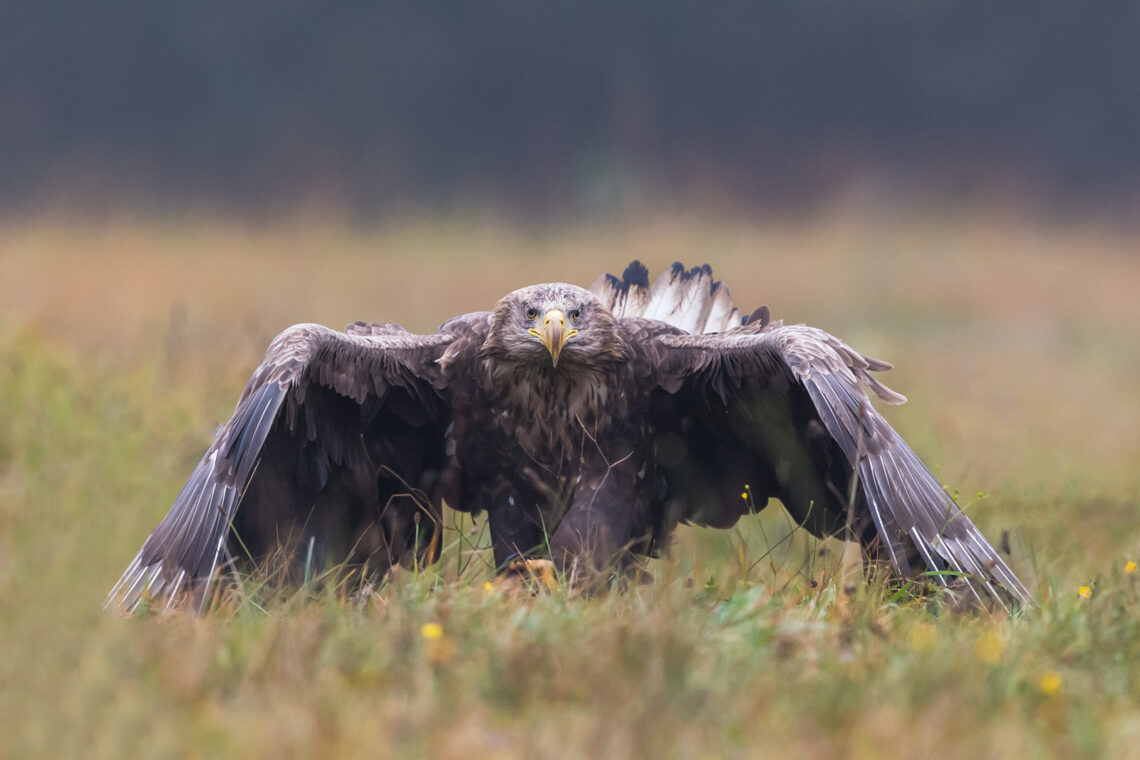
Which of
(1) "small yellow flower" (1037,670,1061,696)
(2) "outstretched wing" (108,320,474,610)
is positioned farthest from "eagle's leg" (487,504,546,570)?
(1) "small yellow flower" (1037,670,1061,696)

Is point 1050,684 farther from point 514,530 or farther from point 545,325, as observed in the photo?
point 514,530

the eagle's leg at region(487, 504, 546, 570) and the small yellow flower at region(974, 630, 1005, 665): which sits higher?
the small yellow flower at region(974, 630, 1005, 665)

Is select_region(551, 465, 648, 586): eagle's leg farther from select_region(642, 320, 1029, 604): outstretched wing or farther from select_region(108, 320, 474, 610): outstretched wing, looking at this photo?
select_region(108, 320, 474, 610): outstretched wing

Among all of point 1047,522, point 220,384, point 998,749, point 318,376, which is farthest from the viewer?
point 220,384

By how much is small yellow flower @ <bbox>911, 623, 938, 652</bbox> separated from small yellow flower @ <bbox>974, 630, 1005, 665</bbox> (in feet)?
0.34

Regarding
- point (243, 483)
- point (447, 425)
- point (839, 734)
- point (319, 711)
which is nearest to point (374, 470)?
point (447, 425)

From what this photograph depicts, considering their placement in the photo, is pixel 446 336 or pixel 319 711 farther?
pixel 446 336

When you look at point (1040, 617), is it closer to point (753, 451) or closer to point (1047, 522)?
point (753, 451)

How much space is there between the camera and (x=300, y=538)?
446 cm

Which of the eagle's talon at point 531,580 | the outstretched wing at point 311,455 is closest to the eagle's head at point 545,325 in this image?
the outstretched wing at point 311,455

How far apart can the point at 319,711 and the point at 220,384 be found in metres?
4.77

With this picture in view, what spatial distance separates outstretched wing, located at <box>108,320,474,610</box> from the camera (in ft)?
13.1

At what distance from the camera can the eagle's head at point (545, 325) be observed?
15.3ft

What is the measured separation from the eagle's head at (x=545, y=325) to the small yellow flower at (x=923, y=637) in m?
1.59
